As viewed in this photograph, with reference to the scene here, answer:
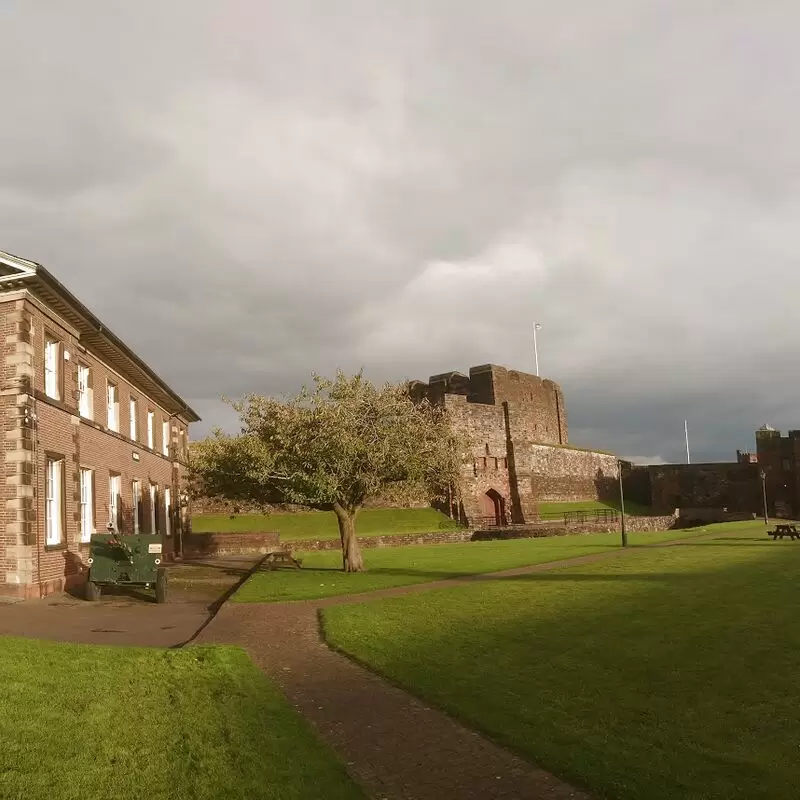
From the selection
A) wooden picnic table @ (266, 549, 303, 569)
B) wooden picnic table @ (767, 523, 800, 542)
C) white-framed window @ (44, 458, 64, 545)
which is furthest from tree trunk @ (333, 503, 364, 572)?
wooden picnic table @ (767, 523, 800, 542)

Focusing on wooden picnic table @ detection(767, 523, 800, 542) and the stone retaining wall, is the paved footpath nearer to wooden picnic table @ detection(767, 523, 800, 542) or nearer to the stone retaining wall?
the stone retaining wall

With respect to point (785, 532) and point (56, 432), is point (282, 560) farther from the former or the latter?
point (785, 532)

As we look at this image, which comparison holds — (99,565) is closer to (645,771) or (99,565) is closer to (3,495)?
(3,495)

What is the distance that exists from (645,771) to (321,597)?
37.5ft

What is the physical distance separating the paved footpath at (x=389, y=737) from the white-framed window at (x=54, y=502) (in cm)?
872

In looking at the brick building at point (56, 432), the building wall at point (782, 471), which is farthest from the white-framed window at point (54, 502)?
the building wall at point (782, 471)

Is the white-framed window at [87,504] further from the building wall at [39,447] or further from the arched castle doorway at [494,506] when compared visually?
the arched castle doorway at [494,506]

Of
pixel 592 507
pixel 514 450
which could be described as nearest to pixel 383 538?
pixel 514 450

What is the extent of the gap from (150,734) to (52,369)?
1482cm

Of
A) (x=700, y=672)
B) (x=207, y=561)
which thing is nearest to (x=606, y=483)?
(x=207, y=561)

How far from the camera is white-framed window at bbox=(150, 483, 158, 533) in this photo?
29.1 m

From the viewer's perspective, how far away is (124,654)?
372 inches

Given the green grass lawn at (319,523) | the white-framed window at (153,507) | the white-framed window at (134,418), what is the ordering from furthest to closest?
the green grass lawn at (319,523) → the white-framed window at (153,507) → the white-framed window at (134,418)

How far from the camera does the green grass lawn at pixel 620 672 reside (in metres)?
5.68
